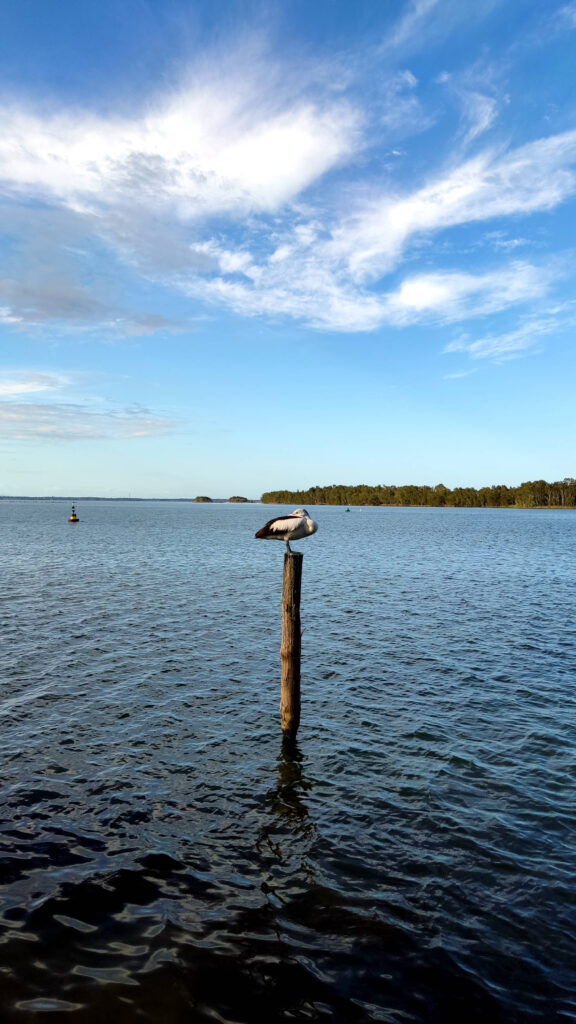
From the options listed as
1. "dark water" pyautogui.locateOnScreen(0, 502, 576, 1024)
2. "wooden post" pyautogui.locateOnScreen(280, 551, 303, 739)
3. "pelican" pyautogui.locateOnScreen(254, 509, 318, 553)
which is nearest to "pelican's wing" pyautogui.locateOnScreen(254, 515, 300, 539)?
"pelican" pyautogui.locateOnScreen(254, 509, 318, 553)

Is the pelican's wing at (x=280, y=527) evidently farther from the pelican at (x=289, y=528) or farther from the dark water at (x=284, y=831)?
the dark water at (x=284, y=831)

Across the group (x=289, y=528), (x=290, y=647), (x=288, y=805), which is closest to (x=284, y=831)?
(x=288, y=805)

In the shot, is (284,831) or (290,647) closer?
(284,831)

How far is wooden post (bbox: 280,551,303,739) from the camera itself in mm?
12156

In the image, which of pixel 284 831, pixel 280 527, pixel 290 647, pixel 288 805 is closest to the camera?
pixel 284 831

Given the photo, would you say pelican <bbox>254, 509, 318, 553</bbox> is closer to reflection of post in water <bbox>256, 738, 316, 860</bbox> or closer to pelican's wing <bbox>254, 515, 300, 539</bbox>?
pelican's wing <bbox>254, 515, 300, 539</bbox>

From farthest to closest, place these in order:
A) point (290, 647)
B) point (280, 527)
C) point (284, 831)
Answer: point (280, 527) → point (290, 647) → point (284, 831)

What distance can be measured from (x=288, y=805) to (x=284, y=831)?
2.72 feet

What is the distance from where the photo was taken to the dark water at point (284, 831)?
6.30 m

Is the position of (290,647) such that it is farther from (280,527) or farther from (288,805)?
(288,805)

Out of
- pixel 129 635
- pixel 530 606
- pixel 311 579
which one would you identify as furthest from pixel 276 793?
pixel 311 579

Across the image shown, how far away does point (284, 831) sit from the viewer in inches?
362

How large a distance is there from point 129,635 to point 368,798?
13483 millimetres

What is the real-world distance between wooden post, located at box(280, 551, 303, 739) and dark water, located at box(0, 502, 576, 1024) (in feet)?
2.17
